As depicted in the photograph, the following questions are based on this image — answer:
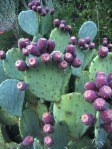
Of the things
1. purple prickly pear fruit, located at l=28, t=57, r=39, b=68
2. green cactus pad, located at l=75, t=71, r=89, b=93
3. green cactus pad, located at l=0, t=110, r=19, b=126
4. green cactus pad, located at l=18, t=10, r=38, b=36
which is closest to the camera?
purple prickly pear fruit, located at l=28, t=57, r=39, b=68

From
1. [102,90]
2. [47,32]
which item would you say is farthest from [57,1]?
[102,90]

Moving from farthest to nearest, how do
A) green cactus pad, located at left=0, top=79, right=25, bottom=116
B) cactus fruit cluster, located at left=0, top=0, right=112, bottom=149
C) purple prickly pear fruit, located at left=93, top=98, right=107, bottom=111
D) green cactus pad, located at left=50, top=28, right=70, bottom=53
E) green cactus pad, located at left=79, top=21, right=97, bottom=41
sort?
green cactus pad, located at left=79, top=21, right=97, bottom=41 < green cactus pad, located at left=50, top=28, right=70, bottom=53 < green cactus pad, located at left=0, top=79, right=25, bottom=116 < cactus fruit cluster, located at left=0, top=0, right=112, bottom=149 < purple prickly pear fruit, located at left=93, top=98, right=107, bottom=111

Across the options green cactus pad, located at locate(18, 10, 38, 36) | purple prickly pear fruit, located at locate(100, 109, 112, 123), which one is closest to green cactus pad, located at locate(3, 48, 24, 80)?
purple prickly pear fruit, located at locate(100, 109, 112, 123)

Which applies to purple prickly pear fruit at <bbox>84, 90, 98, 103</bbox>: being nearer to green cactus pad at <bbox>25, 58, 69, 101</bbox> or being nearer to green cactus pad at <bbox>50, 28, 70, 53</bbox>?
green cactus pad at <bbox>25, 58, 69, 101</bbox>

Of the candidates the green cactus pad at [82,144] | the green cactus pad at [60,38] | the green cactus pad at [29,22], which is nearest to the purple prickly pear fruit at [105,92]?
the green cactus pad at [82,144]

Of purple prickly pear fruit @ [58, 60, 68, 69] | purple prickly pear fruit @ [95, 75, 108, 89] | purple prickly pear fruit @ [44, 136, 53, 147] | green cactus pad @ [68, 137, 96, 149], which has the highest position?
purple prickly pear fruit @ [95, 75, 108, 89]

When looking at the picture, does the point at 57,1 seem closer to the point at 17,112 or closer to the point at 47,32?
the point at 47,32

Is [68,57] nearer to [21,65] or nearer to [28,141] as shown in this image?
[21,65]

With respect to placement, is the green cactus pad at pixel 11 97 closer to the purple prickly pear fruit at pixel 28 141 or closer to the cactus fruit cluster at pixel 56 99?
the cactus fruit cluster at pixel 56 99
